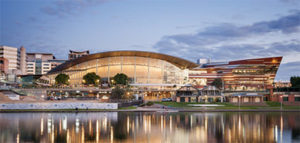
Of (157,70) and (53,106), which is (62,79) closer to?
(157,70)

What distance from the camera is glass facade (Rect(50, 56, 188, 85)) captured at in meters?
130

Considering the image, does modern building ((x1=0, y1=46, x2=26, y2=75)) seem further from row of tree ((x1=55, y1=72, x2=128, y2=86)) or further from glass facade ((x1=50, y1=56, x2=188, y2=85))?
row of tree ((x1=55, y1=72, x2=128, y2=86))

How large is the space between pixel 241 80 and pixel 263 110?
69410 mm

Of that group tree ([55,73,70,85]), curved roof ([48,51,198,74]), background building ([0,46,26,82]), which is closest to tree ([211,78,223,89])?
curved roof ([48,51,198,74])

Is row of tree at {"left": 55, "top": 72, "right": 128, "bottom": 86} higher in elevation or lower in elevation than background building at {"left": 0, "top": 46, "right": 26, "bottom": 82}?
lower

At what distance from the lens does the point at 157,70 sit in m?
133

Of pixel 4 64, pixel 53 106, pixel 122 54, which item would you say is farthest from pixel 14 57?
pixel 53 106

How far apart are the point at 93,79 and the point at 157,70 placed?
27885 mm

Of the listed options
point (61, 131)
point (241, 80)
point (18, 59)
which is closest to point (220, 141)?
point (61, 131)

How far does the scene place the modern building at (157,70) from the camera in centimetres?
12925

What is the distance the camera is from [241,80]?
434 feet

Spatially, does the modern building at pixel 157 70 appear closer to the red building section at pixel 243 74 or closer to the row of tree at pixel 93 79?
the red building section at pixel 243 74

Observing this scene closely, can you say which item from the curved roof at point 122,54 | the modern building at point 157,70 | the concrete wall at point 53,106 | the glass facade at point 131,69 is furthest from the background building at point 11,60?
the concrete wall at point 53,106

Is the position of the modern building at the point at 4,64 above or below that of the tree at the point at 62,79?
above
